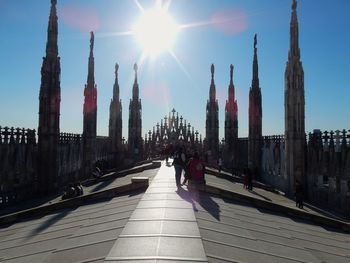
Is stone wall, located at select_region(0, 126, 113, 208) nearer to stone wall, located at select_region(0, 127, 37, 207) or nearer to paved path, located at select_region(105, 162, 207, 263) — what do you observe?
stone wall, located at select_region(0, 127, 37, 207)

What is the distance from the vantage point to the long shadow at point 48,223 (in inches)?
365

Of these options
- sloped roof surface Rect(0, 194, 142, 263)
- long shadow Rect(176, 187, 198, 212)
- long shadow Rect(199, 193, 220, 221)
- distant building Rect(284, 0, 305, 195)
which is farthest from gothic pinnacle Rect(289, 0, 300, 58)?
sloped roof surface Rect(0, 194, 142, 263)

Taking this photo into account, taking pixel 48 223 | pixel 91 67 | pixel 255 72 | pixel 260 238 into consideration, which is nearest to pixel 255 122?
pixel 255 72

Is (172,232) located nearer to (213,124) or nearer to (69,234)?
(69,234)

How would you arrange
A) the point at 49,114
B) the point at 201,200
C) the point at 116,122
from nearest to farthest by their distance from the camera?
the point at 201,200 < the point at 49,114 < the point at 116,122

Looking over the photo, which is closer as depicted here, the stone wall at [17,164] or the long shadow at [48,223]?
the long shadow at [48,223]

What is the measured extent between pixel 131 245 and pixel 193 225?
1676 millimetres

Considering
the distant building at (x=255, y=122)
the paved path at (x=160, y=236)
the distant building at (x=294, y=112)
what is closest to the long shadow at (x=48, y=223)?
the paved path at (x=160, y=236)

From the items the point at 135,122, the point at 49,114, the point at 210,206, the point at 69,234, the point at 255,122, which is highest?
the point at 135,122

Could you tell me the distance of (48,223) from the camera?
33.7 feet

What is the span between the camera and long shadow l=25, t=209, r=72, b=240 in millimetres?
9266

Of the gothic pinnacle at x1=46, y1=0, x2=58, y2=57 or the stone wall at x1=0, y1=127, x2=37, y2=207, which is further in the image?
the gothic pinnacle at x1=46, y1=0, x2=58, y2=57

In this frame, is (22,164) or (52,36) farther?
(52,36)

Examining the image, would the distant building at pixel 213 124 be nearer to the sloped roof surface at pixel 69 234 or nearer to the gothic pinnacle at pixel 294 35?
the gothic pinnacle at pixel 294 35
